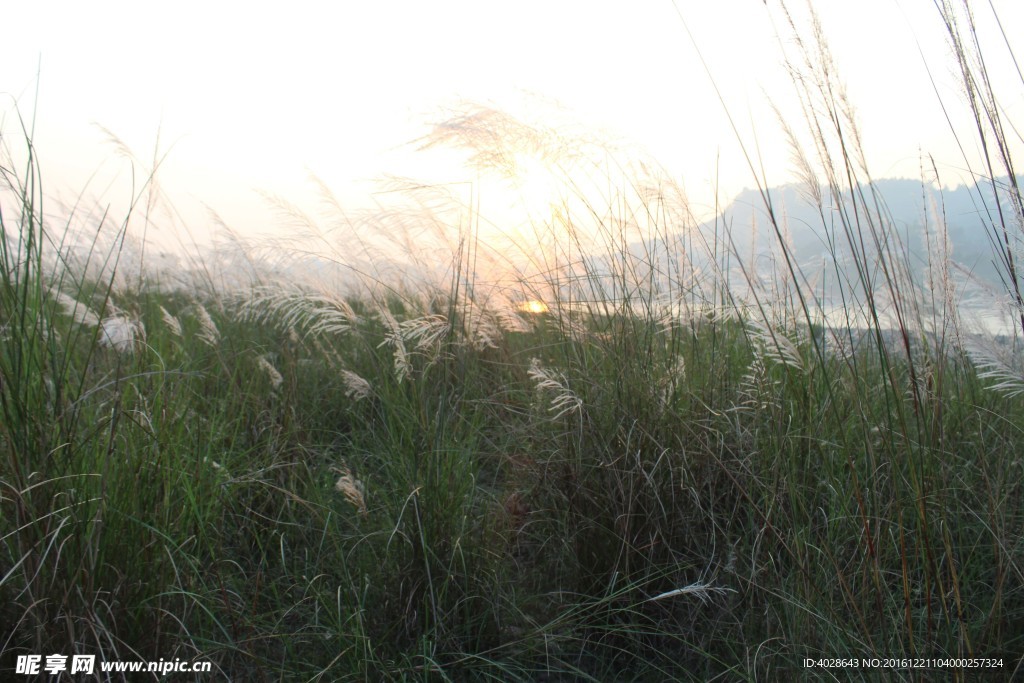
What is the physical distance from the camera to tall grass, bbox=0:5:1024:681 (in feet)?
4.06

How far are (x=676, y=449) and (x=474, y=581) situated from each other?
677 millimetres

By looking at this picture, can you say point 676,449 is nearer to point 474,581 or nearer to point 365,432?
point 474,581

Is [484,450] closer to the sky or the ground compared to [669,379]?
closer to the ground

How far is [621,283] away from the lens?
207 cm

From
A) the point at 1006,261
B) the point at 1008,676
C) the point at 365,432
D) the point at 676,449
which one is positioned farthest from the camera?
the point at 365,432

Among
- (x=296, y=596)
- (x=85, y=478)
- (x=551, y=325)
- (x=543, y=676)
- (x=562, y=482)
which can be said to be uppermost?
(x=551, y=325)

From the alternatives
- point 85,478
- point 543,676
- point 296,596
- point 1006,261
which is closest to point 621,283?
point 1006,261

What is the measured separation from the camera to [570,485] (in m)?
1.70

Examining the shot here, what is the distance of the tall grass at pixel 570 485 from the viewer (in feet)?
4.06

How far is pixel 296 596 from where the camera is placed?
163cm

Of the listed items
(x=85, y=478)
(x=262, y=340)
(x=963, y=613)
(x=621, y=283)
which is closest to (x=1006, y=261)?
(x=963, y=613)

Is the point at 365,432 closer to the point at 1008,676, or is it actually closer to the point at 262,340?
the point at 262,340

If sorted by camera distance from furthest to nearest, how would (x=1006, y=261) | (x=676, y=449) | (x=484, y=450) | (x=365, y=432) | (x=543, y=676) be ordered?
(x=365, y=432) < (x=484, y=450) < (x=676, y=449) < (x=543, y=676) < (x=1006, y=261)

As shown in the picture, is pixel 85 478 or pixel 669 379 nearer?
pixel 85 478
